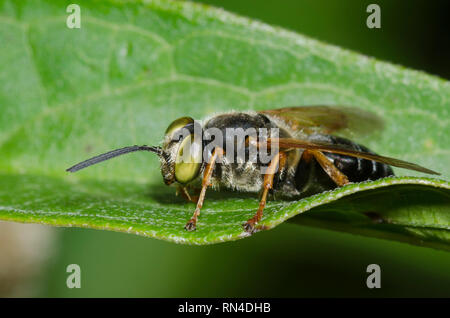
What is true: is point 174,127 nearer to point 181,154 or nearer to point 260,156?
point 181,154

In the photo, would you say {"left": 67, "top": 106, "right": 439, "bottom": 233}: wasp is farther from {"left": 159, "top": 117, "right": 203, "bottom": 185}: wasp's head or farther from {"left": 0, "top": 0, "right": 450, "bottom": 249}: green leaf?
{"left": 0, "top": 0, "right": 450, "bottom": 249}: green leaf

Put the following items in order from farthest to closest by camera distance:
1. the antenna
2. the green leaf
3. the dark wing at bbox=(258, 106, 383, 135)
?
the dark wing at bbox=(258, 106, 383, 135) < the green leaf < the antenna

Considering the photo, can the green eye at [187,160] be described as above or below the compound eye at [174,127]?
below

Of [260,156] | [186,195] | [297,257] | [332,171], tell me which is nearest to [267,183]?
[260,156]

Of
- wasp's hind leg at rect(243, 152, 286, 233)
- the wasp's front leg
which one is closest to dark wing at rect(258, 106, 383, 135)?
wasp's hind leg at rect(243, 152, 286, 233)

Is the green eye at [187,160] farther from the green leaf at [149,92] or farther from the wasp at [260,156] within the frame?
the green leaf at [149,92]

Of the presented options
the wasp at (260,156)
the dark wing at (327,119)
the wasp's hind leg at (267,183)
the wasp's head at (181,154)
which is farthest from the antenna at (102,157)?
the dark wing at (327,119)
